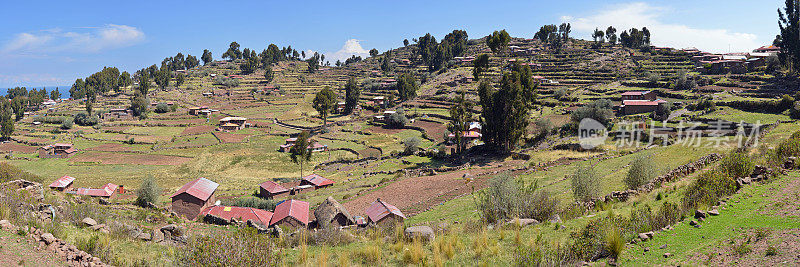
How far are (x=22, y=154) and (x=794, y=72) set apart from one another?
12908cm

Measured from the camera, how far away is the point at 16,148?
6850 cm

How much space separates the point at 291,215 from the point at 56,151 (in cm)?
6526

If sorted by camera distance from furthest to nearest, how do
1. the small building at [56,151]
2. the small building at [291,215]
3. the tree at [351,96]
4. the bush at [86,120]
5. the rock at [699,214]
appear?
the tree at [351,96] < the bush at [86,120] < the small building at [56,151] < the small building at [291,215] < the rock at [699,214]

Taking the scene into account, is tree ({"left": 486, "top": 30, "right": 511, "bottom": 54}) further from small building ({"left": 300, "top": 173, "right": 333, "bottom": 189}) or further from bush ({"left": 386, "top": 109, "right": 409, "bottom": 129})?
small building ({"left": 300, "top": 173, "right": 333, "bottom": 189})

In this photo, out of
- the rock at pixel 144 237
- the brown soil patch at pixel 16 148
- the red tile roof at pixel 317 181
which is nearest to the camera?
the rock at pixel 144 237

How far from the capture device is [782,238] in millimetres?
9438

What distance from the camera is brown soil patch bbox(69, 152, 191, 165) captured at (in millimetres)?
57812

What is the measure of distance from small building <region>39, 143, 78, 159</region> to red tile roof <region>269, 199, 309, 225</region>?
61404 millimetres

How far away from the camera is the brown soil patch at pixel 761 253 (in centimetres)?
852

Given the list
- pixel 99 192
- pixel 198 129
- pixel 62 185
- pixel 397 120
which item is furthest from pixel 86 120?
pixel 397 120

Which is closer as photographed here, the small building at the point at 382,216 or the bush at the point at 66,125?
the small building at the point at 382,216

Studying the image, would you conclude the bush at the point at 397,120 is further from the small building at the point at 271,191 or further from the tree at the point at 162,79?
the tree at the point at 162,79

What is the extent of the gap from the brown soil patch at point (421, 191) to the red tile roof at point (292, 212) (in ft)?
12.9

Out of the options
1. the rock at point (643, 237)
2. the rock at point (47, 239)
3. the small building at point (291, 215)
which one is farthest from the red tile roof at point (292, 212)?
the rock at point (643, 237)
